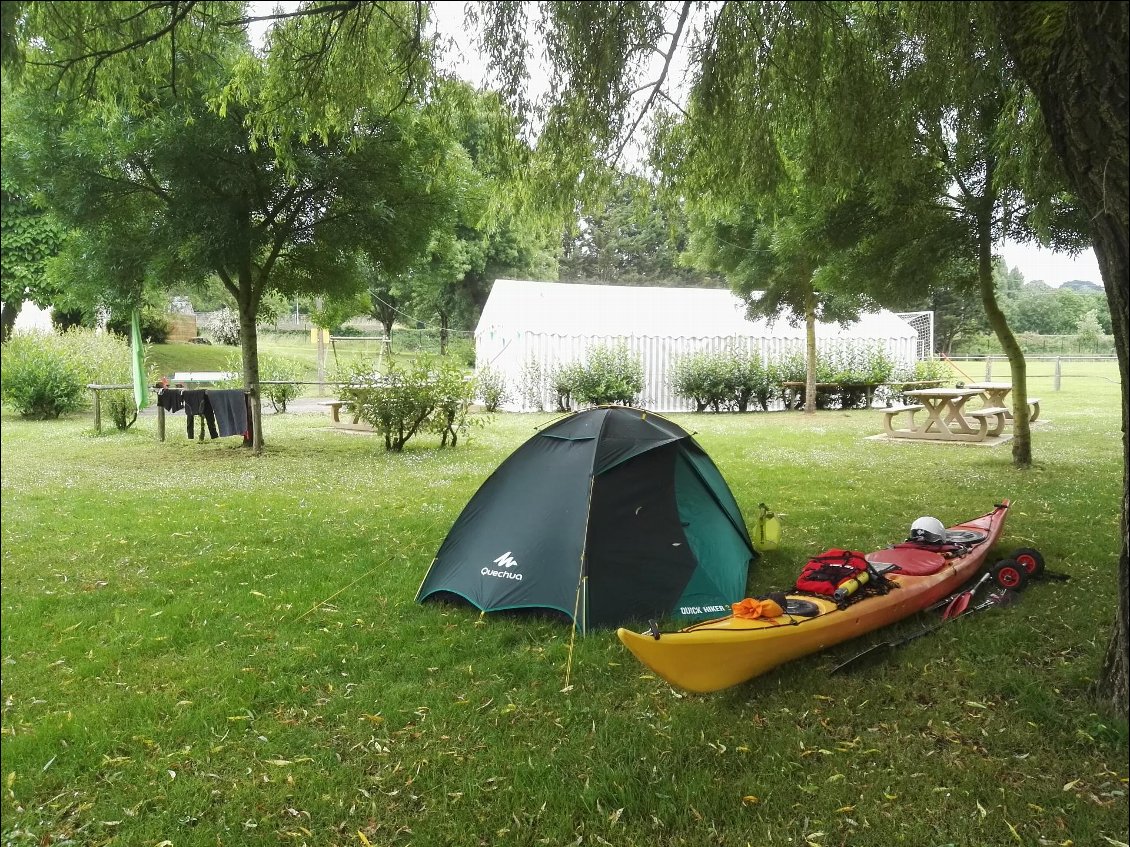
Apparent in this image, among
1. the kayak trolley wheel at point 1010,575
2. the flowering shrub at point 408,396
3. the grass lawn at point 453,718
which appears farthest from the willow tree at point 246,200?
the kayak trolley wheel at point 1010,575

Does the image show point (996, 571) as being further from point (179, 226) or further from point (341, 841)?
point (179, 226)

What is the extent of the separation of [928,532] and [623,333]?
1267cm

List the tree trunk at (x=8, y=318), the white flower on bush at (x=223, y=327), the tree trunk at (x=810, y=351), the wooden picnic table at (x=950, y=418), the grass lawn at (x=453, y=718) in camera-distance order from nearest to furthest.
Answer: the tree trunk at (x=8, y=318) → the grass lawn at (x=453, y=718) → the wooden picnic table at (x=950, y=418) → the tree trunk at (x=810, y=351) → the white flower on bush at (x=223, y=327)

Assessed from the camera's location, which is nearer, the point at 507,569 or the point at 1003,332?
the point at 507,569

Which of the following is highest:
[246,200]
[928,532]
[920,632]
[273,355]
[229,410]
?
[246,200]

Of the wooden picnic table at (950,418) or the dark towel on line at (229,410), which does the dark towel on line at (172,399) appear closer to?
the dark towel on line at (229,410)

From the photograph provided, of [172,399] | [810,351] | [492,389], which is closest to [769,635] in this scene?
[172,399]

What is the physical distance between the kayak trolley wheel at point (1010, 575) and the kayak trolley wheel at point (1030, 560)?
0.11m

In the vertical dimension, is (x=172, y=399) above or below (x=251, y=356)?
below

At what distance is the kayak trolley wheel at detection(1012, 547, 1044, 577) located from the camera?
434 cm

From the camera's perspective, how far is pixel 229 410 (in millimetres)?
9969

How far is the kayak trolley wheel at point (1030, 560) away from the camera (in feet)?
14.3

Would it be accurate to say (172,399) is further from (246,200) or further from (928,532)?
(928,532)

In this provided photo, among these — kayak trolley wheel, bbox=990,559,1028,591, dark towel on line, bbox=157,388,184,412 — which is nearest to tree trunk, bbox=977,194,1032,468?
kayak trolley wheel, bbox=990,559,1028,591
